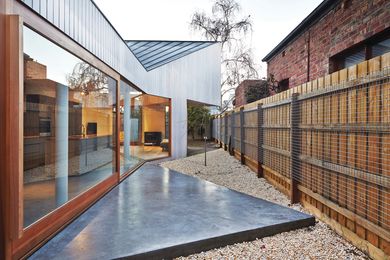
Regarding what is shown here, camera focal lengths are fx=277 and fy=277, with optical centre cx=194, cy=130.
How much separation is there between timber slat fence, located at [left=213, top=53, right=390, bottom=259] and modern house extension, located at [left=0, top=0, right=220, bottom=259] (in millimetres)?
2913

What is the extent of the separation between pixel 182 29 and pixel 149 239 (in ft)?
53.7

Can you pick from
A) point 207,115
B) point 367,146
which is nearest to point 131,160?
point 367,146

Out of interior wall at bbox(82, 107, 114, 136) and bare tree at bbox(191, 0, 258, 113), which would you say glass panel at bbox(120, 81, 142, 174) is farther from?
bare tree at bbox(191, 0, 258, 113)

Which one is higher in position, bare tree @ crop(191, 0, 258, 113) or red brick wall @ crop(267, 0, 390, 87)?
bare tree @ crop(191, 0, 258, 113)

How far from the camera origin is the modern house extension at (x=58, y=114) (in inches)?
81.8

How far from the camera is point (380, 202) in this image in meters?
2.39

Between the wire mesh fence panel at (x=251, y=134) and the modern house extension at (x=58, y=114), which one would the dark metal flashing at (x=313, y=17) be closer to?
the wire mesh fence panel at (x=251, y=134)

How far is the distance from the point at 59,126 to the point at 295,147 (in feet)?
10.5

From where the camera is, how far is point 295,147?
4.11 meters

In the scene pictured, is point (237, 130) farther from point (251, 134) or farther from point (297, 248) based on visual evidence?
point (297, 248)

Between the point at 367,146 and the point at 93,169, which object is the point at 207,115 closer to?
the point at 93,169

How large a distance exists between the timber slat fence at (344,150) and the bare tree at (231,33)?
1276cm

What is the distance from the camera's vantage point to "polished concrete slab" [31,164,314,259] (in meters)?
2.38

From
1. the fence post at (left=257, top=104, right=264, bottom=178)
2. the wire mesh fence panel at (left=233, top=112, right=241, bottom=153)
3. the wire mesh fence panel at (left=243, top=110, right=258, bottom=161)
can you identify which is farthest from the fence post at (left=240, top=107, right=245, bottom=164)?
the fence post at (left=257, top=104, right=264, bottom=178)
